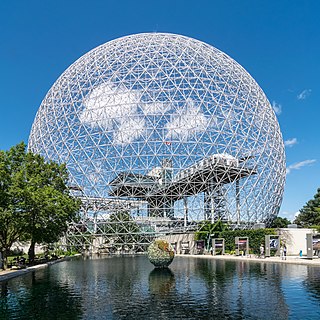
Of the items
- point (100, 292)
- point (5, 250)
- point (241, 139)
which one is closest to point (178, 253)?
point (241, 139)

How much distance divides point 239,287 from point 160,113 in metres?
26.6

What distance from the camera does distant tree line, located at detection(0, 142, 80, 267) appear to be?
2241 cm

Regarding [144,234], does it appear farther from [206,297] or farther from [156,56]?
[206,297]

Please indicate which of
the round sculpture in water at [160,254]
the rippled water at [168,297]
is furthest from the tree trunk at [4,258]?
the round sculpture in water at [160,254]

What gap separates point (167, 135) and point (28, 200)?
18.1 meters

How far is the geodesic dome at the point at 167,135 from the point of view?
3819 cm

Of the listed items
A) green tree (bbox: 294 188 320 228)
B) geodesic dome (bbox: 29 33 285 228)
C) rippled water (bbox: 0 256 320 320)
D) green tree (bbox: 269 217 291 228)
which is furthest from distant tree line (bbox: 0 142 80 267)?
green tree (bbox: 269 217 291 228)

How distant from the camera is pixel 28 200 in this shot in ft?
74.0

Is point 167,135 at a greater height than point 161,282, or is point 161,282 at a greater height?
point 167,135

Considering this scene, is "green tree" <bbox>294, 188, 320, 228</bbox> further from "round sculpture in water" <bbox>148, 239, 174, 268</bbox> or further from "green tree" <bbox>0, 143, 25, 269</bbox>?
"green tree" <bbox>0, 143, 25, 269</bbox>

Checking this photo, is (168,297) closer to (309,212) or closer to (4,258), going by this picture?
(4,258)

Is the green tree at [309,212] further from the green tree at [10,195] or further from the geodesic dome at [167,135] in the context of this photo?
the green tree at [10,195]

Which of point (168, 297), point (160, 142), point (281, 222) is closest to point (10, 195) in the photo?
point (168, 297)

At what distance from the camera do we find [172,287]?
46.2 ft
